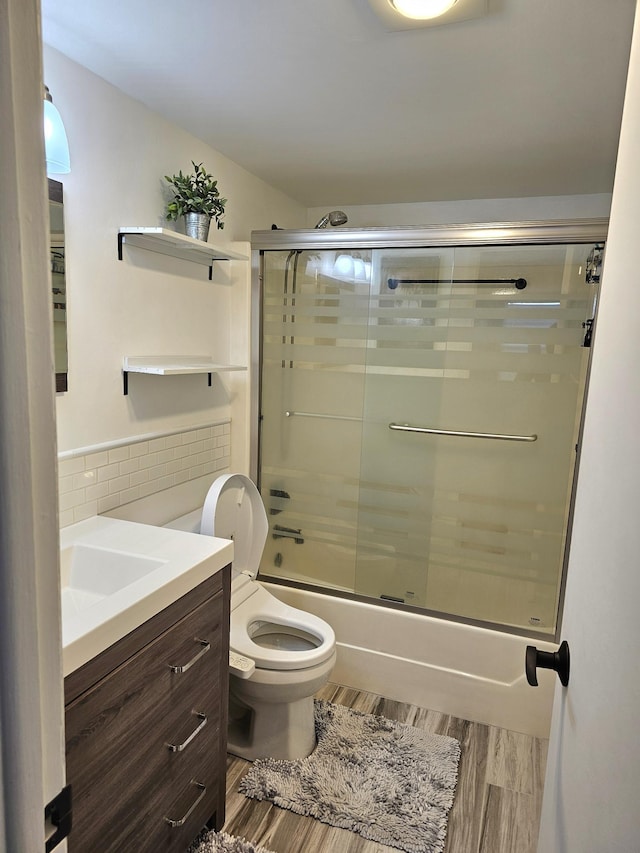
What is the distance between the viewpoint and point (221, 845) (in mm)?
1577

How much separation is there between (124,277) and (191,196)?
410 millimetres

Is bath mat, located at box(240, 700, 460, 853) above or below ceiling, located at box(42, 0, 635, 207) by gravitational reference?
below

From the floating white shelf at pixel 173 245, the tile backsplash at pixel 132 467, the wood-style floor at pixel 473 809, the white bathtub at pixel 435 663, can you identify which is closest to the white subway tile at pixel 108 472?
the tile backsplash at pixel 132 467

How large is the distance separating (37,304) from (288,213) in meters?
2.78

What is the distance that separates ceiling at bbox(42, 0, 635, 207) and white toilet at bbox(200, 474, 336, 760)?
131 cm

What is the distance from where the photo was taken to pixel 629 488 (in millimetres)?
611

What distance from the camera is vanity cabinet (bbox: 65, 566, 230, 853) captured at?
1.09 metres

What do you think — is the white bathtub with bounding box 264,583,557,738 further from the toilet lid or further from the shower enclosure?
the toilet lid

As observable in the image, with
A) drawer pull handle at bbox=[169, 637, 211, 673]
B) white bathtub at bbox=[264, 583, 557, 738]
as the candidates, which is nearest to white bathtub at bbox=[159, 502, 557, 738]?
white bathtub at bbox=[264, 583, 557, 738]

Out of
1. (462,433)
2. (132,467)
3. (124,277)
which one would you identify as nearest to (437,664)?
(462,433)

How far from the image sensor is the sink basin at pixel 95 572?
145 cm

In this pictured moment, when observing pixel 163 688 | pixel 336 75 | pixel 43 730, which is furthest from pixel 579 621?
pixel 336 75

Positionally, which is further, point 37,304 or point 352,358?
point 352,358

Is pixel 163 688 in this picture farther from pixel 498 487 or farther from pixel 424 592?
pixel 498 487
